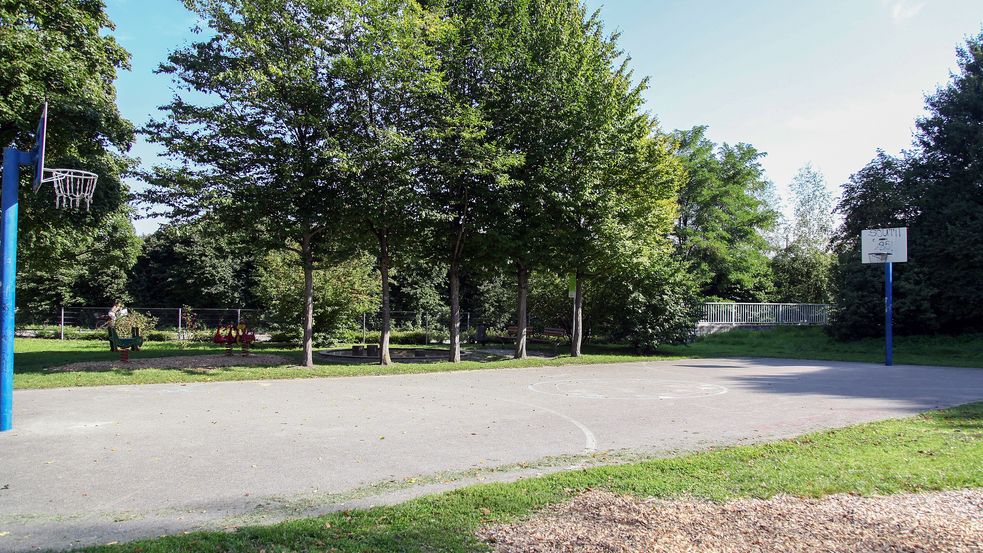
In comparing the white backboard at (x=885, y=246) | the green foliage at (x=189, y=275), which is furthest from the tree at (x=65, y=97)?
the green foliage at (x=189, y=275)

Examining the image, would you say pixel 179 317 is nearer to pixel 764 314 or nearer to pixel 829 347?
pixel 829 347

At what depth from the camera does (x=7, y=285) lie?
8.20 meters

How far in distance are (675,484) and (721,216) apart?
42.9 m

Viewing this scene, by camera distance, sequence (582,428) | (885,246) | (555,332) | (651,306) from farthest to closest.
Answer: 1. (555,332)
2. (651,306)
3. (885,246)
4. (582,428)

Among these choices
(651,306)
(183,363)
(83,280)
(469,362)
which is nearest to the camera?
(183,363)

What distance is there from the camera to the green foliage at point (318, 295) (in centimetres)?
2577

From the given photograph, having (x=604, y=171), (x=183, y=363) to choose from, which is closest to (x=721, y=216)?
(x=604, y=171)

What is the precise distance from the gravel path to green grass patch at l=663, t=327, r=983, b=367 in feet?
70.1

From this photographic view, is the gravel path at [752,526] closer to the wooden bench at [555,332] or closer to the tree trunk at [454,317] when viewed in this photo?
the tree trunk at [454,317]

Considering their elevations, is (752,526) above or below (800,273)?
below

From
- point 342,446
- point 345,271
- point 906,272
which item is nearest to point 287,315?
point 345,271

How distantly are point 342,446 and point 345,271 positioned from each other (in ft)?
64.5

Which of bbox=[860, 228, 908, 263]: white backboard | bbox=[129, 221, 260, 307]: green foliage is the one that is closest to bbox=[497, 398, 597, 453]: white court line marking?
bbox=[860, 228, 908, 263]: white backboard

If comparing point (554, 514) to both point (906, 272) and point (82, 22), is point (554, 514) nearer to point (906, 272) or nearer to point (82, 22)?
point (82, 22)
